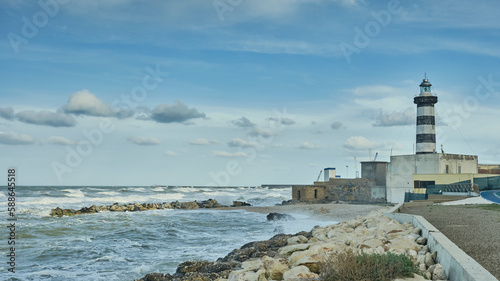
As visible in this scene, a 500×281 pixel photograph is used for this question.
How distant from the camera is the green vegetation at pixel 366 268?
5.14 meters

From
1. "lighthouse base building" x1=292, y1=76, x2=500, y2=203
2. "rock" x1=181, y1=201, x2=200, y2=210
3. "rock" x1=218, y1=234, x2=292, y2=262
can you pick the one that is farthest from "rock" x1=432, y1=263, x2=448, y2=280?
"rock" x1=181, y1=201, x2=200, y2=210

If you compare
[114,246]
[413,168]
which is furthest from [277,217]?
[413,168]

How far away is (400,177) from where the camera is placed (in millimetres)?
36125

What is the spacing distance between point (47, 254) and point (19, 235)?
5168 millimetres

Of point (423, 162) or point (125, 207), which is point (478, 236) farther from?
point (125, 207)

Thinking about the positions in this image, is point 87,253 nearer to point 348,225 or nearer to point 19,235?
point 19,235

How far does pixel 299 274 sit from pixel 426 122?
1400 inches

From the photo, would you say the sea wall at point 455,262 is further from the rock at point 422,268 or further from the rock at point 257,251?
the rock at point 257,251

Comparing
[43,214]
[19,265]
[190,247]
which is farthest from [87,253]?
[43,214]

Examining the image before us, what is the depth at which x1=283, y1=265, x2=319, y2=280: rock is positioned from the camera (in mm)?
5863

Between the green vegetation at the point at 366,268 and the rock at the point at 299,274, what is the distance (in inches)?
12.8

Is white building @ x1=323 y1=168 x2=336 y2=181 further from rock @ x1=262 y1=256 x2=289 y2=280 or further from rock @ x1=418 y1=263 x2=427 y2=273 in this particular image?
rock @ x1=418 y1=263 x2=427 y2=273

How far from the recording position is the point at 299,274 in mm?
5941

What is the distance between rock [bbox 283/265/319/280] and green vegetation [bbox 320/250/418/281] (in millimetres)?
325
